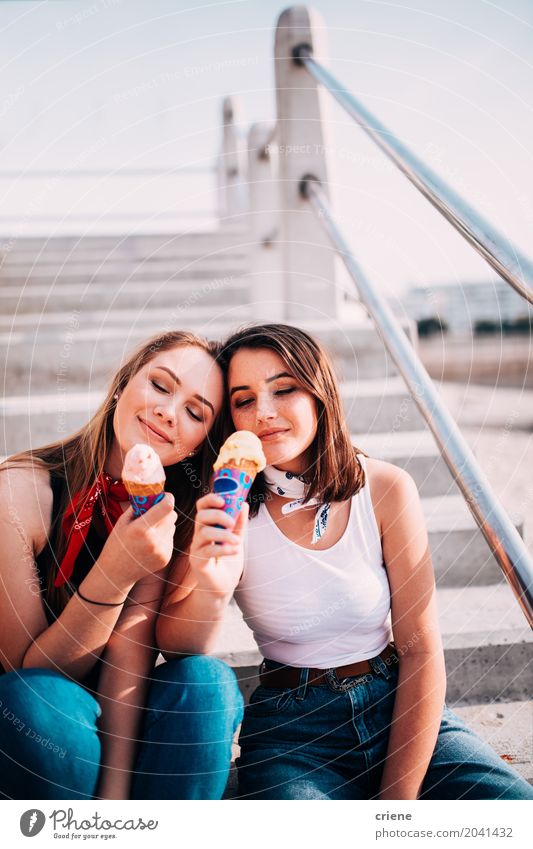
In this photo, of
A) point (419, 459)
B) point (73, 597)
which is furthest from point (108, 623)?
point (419, 459)

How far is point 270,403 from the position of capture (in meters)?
1.13

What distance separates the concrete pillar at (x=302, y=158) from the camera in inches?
77.4

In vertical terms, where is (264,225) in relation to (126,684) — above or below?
above

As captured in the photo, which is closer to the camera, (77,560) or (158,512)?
(158,512)

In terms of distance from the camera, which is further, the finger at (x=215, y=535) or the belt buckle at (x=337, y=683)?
the belt buckle at (x=337, y=683)

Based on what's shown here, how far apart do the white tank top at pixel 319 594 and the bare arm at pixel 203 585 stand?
4.6 inches

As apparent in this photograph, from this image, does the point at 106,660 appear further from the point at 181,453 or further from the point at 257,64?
the point at 257,64

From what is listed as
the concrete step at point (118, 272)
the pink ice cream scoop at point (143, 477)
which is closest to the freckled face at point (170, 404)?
the pink ice cream scoop at point (143, 477)

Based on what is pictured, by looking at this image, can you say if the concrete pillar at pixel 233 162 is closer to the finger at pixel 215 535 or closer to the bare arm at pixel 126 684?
the bare arm at pixel 126 684

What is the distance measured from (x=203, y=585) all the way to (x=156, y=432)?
0.86 feet

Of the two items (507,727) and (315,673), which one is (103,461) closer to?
(315,673)

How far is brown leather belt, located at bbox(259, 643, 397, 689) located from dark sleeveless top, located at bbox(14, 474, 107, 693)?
29cm

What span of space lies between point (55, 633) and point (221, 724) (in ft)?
0.90
